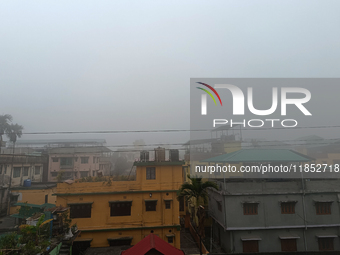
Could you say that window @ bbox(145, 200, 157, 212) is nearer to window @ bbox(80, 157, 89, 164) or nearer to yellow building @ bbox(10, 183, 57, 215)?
yellow building @ bbox(10, 183, 57, 215)

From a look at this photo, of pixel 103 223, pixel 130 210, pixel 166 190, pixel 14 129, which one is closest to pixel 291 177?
pixel 166 190

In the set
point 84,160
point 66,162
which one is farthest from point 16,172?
point 84,160

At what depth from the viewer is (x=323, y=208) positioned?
53.7 ft

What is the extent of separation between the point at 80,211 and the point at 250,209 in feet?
43.2

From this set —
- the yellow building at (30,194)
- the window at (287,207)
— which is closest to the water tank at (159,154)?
the window at (287,207)

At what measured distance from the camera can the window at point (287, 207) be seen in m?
16.3

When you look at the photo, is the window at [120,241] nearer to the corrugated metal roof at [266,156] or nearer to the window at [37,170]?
the corrugated metal roof at [266,156]

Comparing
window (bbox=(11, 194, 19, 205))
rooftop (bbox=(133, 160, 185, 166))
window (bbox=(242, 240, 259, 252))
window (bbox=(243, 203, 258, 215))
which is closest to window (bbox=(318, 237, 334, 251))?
window (bbox=(242, 240, 259, 252))

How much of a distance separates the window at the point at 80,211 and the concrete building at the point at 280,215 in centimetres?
1061

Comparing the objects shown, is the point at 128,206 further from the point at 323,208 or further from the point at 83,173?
the point at 83,173

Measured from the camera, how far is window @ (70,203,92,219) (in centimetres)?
1702

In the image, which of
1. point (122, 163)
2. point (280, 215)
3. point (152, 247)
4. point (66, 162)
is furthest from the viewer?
point (122, 163)

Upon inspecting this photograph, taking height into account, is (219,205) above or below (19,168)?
below

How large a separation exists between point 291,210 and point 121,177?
45.6 feet
